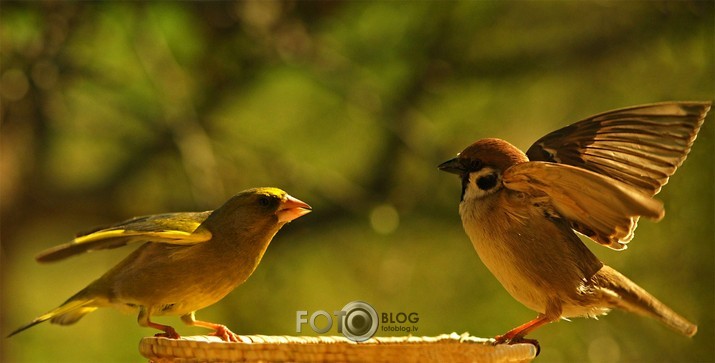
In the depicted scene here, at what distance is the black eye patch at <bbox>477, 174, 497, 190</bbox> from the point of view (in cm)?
279

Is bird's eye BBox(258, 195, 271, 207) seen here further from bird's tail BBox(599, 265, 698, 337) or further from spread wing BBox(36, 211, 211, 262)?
bird's tail BBox(599, 265, 698, 337)

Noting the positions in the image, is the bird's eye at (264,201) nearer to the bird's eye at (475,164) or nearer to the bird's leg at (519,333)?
the bird's eye at (475,164)

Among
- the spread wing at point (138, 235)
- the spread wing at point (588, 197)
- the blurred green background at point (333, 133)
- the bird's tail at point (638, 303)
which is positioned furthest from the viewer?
the blurred green background at point (333, 133)

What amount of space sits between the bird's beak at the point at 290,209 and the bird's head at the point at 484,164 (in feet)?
1.54

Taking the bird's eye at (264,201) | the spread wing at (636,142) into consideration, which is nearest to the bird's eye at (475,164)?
the spread wing at (636,142)

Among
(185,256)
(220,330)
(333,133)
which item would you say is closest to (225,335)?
(220,330)

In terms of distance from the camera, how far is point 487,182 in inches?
110

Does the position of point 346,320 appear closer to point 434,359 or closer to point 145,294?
point 434,359

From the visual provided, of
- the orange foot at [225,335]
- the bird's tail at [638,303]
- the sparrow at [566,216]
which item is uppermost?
the sparrow at [566,216]

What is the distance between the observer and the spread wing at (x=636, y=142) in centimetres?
272

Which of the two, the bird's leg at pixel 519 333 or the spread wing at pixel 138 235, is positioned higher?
the spread wing at pixel 138 235

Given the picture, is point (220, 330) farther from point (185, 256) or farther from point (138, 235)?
point (138, 235)

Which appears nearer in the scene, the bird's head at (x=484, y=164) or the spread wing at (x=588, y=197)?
the spread wing at (x=588, y=197)

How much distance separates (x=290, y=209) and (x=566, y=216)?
846mm
